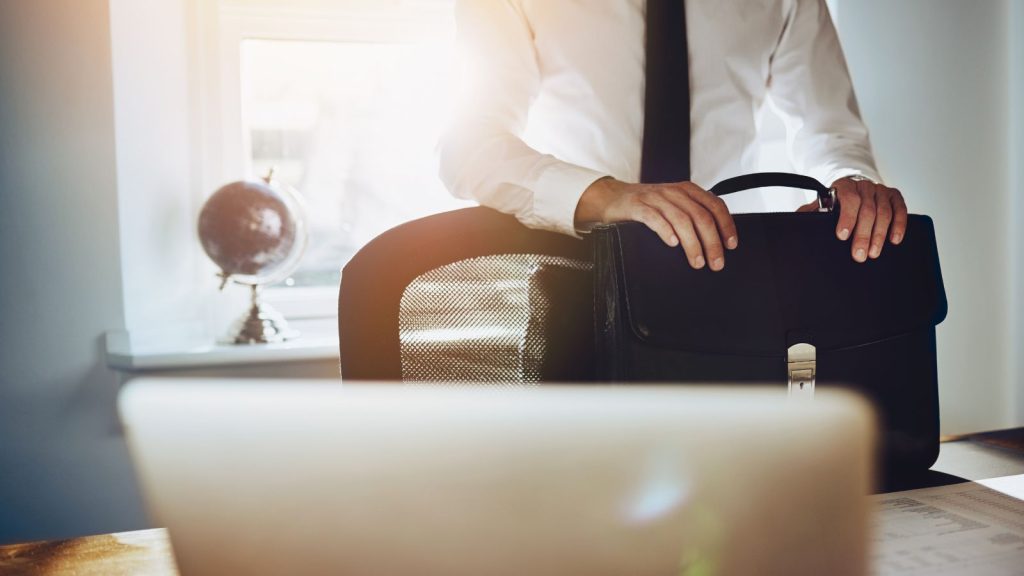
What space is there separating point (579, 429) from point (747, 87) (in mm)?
665

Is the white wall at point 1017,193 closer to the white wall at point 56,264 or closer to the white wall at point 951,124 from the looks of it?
the white wall at point 951,124

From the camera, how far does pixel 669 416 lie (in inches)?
25.6

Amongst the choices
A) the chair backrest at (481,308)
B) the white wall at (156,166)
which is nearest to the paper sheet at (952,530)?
the chair backrest at (481,308)

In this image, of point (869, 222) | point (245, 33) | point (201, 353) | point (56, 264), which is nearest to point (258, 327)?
point (201, 353)

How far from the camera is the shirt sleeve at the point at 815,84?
1086 mm

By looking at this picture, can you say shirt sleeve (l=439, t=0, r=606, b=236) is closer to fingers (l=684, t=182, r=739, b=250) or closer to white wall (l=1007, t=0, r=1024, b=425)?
fingers (l=684, t=182, r=739, b=250)

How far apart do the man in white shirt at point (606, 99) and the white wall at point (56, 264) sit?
0.99m

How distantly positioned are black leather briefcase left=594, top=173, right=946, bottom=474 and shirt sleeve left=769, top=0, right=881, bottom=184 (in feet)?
1.28

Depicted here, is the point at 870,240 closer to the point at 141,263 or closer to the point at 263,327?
the point at 263,327

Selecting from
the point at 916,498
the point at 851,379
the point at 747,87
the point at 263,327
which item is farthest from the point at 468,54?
the point at 263,327

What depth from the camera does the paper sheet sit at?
0.50 m

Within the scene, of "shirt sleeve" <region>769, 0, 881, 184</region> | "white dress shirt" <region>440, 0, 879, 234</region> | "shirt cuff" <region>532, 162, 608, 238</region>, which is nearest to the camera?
"shirt cuff" <region>532, 162, 608, 238</region>

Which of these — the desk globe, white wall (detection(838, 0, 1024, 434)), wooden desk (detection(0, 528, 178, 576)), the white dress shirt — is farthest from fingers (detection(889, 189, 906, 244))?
the desk globe

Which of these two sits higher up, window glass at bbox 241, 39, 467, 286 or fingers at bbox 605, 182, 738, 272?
window glass at bbox 241, 39, 467, 286
